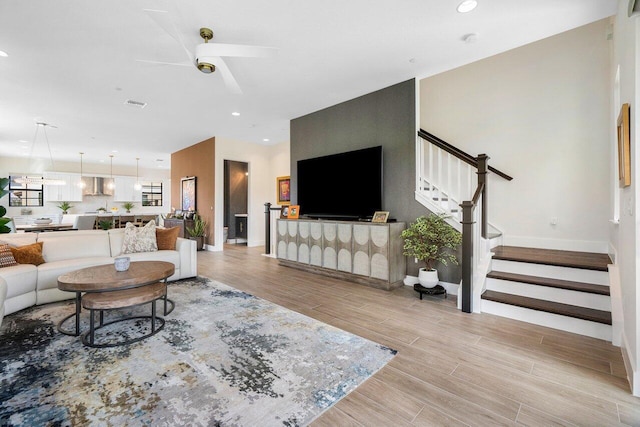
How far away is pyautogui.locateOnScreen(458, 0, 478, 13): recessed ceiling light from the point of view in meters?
2.47

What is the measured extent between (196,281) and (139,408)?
2.82 meters

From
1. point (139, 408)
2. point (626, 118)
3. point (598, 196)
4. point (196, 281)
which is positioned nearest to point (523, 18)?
point (626, 118)

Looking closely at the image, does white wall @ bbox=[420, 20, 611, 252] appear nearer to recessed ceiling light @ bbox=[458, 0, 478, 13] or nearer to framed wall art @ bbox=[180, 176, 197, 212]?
recessed ceiling light @ bbox=[458, 0, 478, 13]

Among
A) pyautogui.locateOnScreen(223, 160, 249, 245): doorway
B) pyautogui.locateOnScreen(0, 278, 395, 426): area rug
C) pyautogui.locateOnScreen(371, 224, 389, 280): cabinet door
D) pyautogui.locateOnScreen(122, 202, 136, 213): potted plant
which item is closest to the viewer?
pyautogui.locateOnScreen(0, 278, 395, 426): area rug

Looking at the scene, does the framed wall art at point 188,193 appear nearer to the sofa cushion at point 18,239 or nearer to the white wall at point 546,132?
the sofa cushion at point 18,239

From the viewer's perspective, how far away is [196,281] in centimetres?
425

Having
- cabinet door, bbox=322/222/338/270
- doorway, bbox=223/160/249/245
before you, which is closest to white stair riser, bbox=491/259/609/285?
cabinet door, bbox=322/222/338/270

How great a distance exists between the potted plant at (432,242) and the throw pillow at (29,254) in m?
4.57

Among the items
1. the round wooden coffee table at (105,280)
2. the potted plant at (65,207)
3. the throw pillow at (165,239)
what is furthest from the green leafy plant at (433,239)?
the potted plant at (65,207)

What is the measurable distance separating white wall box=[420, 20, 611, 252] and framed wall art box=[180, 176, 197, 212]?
22.2 ft

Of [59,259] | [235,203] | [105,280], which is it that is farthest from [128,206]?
[105,280]

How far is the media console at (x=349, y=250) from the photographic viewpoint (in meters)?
3.92

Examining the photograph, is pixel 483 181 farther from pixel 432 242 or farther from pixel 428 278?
pixel 428 278

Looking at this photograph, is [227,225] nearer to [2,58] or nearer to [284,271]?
[284,271]
